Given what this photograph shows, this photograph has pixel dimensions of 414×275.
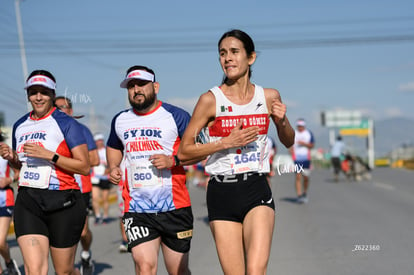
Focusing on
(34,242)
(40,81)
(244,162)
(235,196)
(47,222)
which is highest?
Answer: (40,81)

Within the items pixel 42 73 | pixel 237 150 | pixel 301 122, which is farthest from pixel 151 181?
pixel 301 122

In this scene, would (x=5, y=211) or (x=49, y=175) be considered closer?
(x=49, y=175)

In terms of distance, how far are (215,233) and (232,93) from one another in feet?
3.29

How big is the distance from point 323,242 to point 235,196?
5.85 metres

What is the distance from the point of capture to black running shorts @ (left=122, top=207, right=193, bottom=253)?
5438 millimetres

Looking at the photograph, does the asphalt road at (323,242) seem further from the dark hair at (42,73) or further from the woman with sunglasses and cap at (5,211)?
the dark hair at (42,73)

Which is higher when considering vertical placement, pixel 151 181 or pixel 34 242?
pixel 151 181

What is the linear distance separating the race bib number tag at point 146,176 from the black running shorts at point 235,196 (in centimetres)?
101

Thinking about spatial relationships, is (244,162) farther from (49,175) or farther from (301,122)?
(301,122)

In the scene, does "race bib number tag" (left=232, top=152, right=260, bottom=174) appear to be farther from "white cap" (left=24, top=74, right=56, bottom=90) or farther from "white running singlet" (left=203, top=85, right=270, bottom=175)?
"white cap" (left=24, top=74, right=56, bottom=90)

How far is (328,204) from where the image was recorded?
16844 mm

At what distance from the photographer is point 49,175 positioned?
5.58 meters

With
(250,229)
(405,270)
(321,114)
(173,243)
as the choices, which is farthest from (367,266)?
(321,114)

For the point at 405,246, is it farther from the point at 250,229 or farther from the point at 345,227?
the point at 250,229
